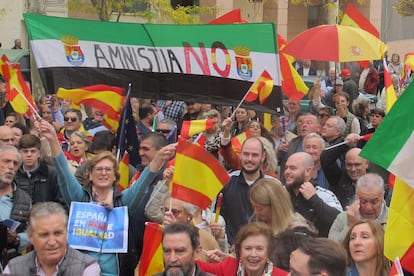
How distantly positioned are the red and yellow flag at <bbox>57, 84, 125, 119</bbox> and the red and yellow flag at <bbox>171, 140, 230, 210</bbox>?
8.64 feet

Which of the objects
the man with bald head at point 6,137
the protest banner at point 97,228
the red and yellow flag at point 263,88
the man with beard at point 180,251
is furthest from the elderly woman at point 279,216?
the man with bald head at point 6,137


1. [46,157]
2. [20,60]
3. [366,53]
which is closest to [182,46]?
[46,157]

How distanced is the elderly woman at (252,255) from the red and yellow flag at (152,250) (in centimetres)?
86

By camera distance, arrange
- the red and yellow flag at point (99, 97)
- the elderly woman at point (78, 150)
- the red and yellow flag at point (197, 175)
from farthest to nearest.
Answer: the red and yellow flag at point (99, 97)
the elderly woman at point (78, 150)
the red and yellow flag at point (197, 175)

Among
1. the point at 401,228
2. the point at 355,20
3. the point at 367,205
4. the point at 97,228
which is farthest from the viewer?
the point at 355,20

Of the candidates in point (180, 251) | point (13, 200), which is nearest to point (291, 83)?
point (13, 200)

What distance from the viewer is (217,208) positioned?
7.31m

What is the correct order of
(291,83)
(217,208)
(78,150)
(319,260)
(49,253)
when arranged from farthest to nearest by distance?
(291,83), (78,150), (217,208), (49,253), (319,260)

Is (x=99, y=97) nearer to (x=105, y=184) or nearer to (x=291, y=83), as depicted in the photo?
(x=105, y=184)

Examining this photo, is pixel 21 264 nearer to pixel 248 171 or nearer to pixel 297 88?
pixel 248 171

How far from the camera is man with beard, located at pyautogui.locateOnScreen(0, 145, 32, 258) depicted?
6.94 meters

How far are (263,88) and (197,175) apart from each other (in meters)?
2.93

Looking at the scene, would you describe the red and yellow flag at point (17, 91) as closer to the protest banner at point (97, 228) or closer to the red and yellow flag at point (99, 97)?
the red and yellow flag at point (99, 97)

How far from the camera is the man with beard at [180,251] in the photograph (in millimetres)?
5691
